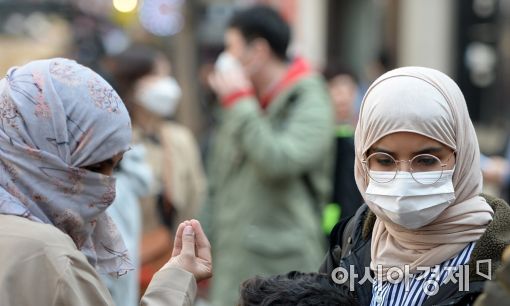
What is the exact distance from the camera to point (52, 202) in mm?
3010

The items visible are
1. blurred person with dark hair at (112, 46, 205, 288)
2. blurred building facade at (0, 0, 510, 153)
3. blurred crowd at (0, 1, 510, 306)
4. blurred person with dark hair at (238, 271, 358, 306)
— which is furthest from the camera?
blurred building facade at (0, 0, 510, 153)

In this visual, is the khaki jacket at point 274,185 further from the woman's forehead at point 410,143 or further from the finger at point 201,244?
the woman's forehead at point 410,143

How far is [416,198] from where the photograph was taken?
113 inches

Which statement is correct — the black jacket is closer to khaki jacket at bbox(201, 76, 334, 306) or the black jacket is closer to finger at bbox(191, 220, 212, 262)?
finger at bbox(191, 220, 212, 262)

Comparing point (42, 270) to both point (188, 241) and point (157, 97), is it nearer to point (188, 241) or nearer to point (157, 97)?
point (188, 241)

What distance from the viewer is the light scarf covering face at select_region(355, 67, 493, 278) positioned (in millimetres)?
2863

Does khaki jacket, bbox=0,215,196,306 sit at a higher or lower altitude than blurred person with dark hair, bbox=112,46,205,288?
higher

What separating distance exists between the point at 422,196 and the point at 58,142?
0.95 m

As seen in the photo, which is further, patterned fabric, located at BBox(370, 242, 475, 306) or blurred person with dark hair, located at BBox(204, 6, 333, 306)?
blurred person with dark hair, located at BBox(204, 6, 333, 306)

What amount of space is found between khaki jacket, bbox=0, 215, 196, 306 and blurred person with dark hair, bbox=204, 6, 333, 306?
258 cm

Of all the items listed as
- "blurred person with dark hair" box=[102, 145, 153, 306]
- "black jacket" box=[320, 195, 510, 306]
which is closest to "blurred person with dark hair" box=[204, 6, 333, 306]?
"blurred person with dark hair" box=[102, 145, 153, 306]

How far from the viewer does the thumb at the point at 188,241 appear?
3.04 m

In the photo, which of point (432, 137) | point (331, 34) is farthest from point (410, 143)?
point (331, 34)

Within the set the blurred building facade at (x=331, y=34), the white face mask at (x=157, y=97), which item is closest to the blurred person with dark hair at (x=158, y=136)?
the white face mask at (x=157, y=97)
